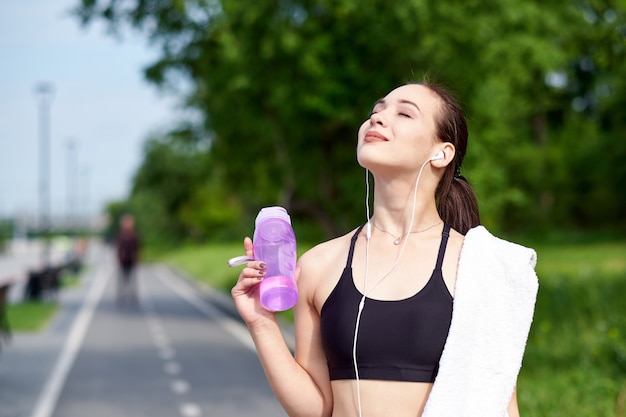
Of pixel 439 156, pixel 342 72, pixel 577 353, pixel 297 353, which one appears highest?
pixel 342 72

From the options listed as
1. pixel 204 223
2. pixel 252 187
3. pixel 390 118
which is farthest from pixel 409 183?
pixel 204 223

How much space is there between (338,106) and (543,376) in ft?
34.2

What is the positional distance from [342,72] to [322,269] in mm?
17338

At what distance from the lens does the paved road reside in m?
10.7

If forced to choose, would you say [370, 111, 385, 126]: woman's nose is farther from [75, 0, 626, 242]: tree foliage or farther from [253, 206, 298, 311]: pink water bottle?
[75, 0, 626, 242]: tree foliage

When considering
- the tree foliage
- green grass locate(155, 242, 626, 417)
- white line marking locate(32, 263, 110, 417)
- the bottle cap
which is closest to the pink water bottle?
the bottle cap

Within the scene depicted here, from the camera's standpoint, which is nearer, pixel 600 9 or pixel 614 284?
pixel 614 284

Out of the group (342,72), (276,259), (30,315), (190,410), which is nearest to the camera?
(276,259)

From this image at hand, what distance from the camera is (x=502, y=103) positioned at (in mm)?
20250

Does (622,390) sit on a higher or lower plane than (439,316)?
lower

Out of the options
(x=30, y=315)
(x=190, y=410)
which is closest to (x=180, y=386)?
(x=190, y=410)

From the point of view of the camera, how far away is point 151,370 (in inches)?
541

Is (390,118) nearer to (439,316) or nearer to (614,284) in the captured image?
(439,316)

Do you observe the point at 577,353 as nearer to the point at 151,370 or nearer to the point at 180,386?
the point at 180,386
